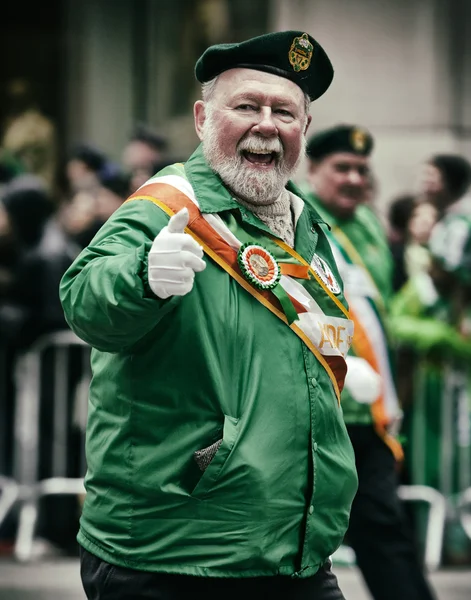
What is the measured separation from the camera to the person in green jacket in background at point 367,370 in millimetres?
5637

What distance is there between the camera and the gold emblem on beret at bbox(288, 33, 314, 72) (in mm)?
3900

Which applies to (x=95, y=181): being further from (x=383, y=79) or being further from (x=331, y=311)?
(x=331, y=311)

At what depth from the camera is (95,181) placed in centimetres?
943

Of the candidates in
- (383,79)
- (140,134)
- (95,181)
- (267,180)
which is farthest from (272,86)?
(383,79)

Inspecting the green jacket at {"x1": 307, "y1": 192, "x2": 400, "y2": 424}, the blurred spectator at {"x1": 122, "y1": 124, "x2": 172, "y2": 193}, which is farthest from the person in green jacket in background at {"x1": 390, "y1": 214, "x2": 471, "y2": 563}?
the blurred spectator at {"x1": 122, "y1": 124, "x2": 172, "y2": 193}

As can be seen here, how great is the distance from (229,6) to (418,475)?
777 centimetres

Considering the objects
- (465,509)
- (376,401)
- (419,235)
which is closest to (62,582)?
(465,509)

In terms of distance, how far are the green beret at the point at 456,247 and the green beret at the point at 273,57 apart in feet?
12.6

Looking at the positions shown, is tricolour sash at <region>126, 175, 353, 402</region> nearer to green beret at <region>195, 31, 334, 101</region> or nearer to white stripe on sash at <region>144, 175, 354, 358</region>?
white stripe on sash at <region>144, 175, 354, 358</region>

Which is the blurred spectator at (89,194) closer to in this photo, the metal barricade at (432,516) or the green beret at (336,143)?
the green beret at (336,143)

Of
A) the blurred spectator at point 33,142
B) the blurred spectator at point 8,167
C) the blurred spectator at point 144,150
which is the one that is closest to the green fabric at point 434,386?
the blurred spectator at point 144,150

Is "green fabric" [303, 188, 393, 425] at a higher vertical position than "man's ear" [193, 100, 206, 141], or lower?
lower

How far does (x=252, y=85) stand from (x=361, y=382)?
2.05 metres

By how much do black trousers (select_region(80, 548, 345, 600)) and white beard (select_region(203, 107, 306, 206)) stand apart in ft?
3.39
